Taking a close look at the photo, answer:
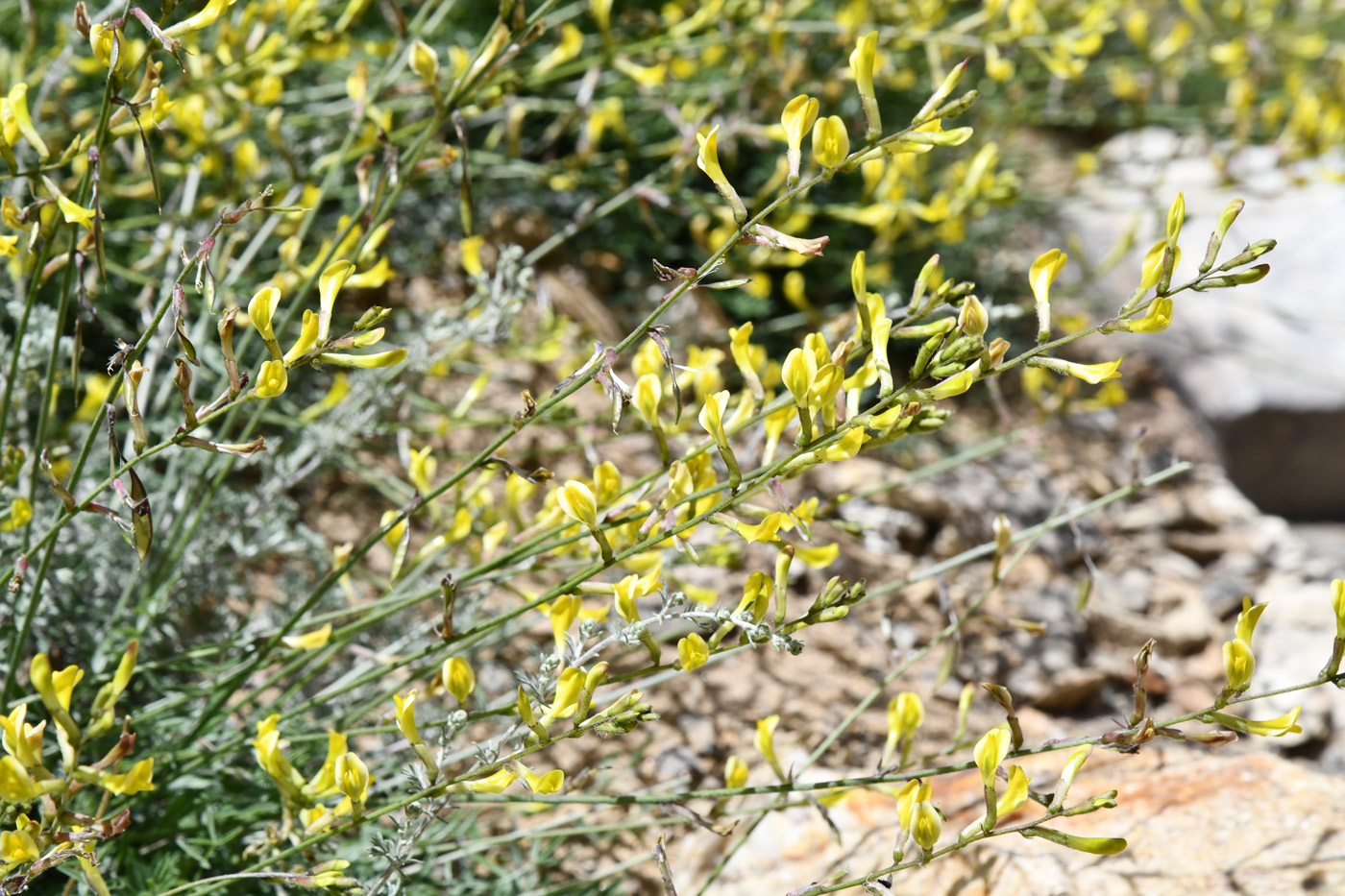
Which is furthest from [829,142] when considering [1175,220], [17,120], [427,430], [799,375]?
[427,430]

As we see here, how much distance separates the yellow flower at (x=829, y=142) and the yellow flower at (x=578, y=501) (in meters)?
0.39

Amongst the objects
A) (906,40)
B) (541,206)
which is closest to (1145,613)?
(906,40)

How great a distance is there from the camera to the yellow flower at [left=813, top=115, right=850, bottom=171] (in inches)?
38.2

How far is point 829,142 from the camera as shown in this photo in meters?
0.98

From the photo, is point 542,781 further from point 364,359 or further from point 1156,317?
point 1156,317

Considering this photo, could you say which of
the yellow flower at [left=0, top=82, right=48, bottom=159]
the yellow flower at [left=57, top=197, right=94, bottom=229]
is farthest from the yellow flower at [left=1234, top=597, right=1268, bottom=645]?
the yellow flower at [left=0, top=82, right=48, bottom=159]

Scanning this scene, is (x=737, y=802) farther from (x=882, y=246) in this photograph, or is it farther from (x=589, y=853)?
(x=882, y=246)

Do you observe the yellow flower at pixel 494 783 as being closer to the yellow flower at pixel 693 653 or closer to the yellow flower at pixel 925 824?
the yellow flower at pixel 693 653

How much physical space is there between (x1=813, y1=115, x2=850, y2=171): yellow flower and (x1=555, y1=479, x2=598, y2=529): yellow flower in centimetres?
39

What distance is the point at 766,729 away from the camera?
4.21 ft

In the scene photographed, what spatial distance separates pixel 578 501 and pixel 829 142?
1.40ft

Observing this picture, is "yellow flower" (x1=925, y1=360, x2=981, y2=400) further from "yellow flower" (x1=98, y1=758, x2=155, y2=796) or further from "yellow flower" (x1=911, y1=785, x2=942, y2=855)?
"yellow flower" (x1=98, y1=758, x2=155, y2=796)

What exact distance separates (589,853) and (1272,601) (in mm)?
2052

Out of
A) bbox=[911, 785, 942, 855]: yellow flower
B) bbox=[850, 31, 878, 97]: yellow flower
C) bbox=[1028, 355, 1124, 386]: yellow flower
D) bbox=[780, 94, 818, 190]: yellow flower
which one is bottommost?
bbox=[911, 785, 942, 855]: yellow flower
